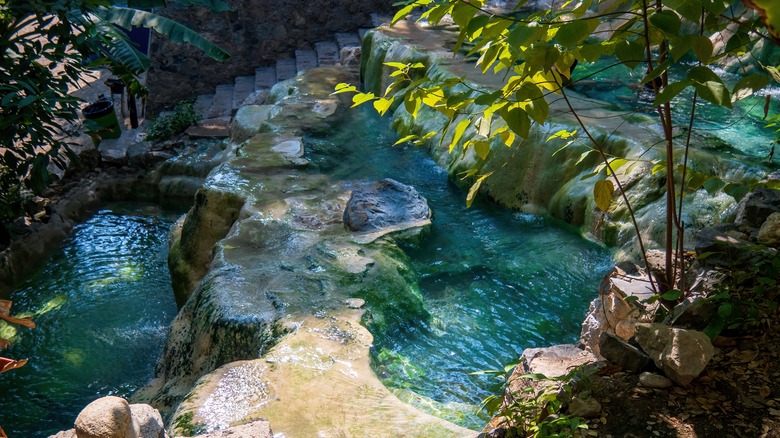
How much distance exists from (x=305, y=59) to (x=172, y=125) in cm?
355

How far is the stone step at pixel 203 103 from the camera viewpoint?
42.9ft

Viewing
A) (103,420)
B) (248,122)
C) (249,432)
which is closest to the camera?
(103,420)

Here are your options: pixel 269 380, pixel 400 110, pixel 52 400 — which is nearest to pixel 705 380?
pixel 269 380

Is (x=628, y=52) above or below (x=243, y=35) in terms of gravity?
above

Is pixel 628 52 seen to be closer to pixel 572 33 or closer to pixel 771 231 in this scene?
pixel 572 33

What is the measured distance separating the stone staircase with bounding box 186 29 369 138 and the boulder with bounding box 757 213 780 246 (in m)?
10.3

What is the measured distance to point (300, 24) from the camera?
1447cm

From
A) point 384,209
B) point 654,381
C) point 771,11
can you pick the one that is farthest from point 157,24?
point 771,11

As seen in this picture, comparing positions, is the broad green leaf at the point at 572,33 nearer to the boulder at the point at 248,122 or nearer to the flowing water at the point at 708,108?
the flowing water at the point at 708,108

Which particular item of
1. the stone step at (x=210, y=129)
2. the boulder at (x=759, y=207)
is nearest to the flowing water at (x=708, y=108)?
the boulder at (x=759, y=207)

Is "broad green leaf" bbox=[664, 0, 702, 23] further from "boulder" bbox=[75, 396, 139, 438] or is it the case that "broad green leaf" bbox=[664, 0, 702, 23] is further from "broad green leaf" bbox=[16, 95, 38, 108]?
"broad green leaf" bbox=[16, 95, 38, 108]

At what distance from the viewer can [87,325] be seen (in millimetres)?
7242

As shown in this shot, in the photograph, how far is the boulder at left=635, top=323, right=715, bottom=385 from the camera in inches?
97.2

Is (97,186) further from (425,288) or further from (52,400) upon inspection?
(425,288)
